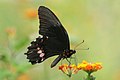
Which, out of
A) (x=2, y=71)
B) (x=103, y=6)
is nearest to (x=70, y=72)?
(x=2, y=71)

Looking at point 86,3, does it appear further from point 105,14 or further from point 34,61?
point 34,61

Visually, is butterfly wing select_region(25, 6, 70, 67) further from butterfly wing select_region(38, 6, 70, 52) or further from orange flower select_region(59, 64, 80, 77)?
orange flower select_region(59, 64, 80, 77)

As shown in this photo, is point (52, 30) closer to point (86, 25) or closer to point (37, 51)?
point (37, 51)

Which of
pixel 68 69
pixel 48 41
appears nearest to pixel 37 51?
pixel 48 41

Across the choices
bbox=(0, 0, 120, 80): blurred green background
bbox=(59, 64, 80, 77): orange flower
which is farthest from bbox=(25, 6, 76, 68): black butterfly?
bbox=(0, 0, 120, 80): blurred green background

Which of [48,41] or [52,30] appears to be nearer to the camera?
[52,30]

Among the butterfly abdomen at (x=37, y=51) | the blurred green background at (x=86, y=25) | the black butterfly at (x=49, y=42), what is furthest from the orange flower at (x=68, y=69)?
the blurred green background at (x=86, y=25)

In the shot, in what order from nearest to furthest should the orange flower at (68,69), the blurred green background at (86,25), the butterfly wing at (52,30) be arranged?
the orange flower at (68,69) → the butterfly wing at (52,30) → the blurred green background at (86,25)

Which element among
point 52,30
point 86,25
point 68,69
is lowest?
point 68,69

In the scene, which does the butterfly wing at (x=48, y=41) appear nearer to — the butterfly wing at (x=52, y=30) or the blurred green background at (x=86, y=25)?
the butterfly wing at (x=52, y=30)
